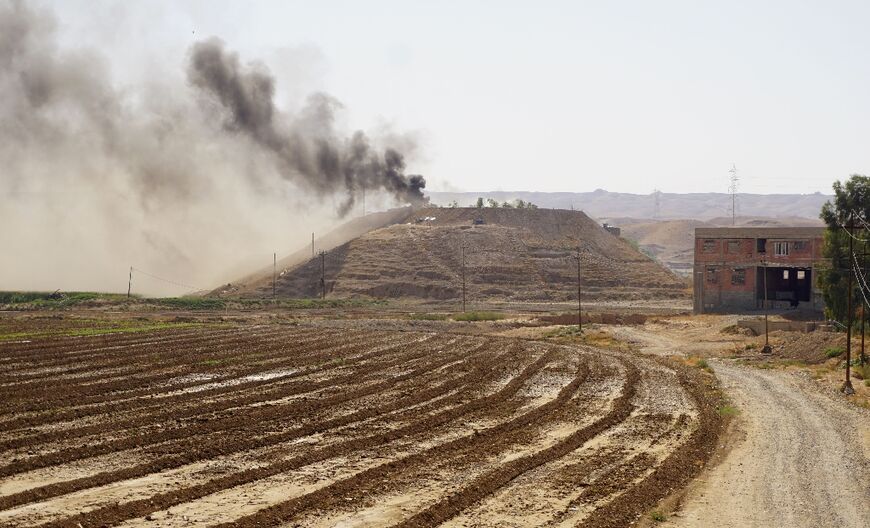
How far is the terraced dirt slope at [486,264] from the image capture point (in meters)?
113

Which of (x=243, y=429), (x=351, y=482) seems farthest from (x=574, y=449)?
(x=243, y=429)

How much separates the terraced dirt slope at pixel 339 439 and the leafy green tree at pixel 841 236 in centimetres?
1161

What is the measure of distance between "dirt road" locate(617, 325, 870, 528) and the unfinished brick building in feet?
121

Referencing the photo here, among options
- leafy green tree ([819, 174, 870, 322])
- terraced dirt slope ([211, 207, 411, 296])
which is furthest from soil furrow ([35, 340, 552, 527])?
terraced dirt slope ([211, 207, 411, 296])

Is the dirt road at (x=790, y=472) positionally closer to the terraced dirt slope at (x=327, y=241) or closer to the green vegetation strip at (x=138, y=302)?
the green vegetation strip at (x=138, y=302)

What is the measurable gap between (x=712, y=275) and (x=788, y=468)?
2248 inches

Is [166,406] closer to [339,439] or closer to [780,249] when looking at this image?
[339,439]

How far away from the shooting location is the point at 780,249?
75.0 metres

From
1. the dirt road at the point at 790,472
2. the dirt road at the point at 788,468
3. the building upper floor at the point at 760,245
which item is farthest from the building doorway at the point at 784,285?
the dirt road at the point at 790,472

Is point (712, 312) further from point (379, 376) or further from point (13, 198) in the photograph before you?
point (13, 198)

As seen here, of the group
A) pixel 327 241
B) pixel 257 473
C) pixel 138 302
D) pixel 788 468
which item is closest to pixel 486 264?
pixel 327 241

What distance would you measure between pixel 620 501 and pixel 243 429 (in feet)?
42.4

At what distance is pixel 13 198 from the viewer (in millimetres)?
132375

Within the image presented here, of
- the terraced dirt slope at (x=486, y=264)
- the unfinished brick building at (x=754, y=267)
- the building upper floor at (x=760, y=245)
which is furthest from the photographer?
the terraced dirt slope at (x=486, y=264)
